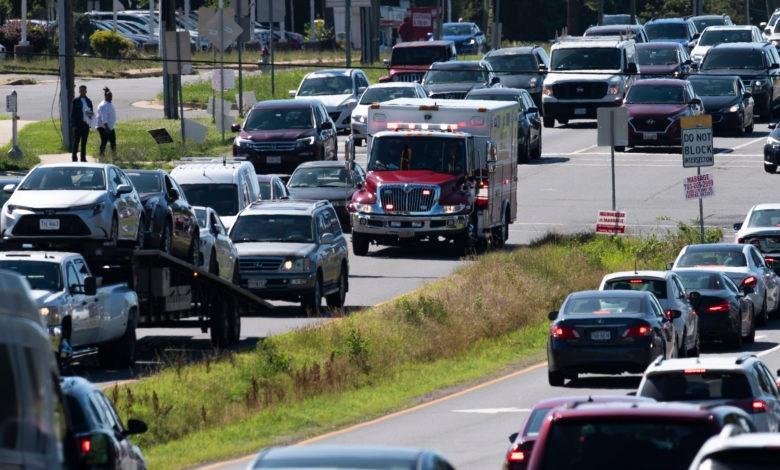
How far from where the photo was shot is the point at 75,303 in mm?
25656

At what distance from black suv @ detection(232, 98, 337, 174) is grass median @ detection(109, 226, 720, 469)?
32.7 feet

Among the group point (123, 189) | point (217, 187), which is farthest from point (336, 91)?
point (123, 189)

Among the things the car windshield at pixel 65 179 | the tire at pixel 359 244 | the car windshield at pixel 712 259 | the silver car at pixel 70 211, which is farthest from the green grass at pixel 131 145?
the silver car at pixel 70 211

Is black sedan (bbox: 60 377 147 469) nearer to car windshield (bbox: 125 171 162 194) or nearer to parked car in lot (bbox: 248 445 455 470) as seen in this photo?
parked car in lot (bbox: 248 445 455 470)

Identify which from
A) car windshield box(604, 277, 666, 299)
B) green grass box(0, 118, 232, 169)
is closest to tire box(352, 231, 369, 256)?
green grass box(0, 118, 232, 169)

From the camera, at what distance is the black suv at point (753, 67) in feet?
205

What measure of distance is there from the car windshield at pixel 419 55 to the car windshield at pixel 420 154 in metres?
25.0

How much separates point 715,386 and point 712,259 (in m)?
18.3

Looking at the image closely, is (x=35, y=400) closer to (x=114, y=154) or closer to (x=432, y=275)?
(x=432, y=275)

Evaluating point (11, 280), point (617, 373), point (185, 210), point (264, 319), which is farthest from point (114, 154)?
point (11, 280)

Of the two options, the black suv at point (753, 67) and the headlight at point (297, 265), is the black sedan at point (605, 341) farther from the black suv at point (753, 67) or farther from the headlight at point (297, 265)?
the black suv at point (753, 67)

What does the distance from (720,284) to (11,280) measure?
23605mm

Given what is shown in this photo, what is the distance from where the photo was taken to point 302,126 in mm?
49188

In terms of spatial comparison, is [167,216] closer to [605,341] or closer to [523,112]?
[605,341]
